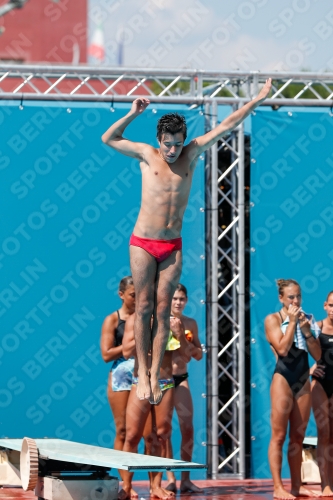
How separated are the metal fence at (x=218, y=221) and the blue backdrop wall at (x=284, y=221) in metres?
0.16

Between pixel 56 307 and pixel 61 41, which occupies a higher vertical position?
pixel 61 41

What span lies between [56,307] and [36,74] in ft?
7.69

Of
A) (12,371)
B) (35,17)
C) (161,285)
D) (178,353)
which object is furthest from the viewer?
(35,17)

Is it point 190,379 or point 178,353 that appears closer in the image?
point 178,353

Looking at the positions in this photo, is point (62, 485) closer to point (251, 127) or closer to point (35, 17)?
point (251, 127)

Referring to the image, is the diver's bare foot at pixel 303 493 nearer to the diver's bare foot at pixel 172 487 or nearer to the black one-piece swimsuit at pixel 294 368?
the black one-piece swimsuit at pixel 294 368

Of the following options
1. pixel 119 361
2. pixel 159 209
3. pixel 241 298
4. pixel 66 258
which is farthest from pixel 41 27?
pixel 159 209

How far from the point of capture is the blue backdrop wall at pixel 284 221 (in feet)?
30.5

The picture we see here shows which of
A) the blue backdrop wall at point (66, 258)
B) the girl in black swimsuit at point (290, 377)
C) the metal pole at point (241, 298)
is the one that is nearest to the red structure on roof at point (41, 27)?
the blue backdrop wall at point (66, 258)

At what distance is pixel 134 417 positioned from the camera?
7754 mm

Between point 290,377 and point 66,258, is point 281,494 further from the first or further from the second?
point 66,258

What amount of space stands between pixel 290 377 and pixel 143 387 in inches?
95.0

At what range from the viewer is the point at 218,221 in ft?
31.6

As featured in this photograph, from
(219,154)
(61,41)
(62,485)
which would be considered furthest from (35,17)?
(62,485)
